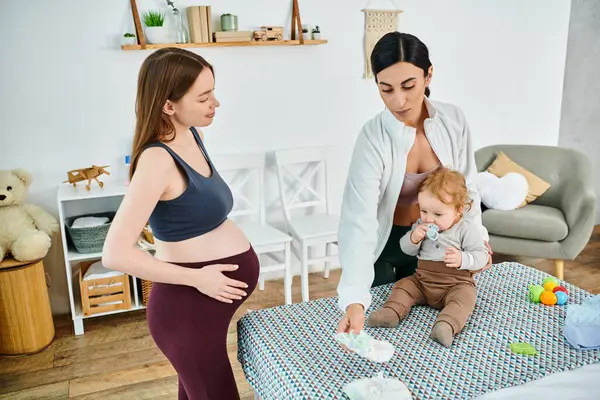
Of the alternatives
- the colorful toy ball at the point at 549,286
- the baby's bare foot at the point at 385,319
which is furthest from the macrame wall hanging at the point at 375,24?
the baby's bare foot at the point at 385,319

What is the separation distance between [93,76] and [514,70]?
9.58ft

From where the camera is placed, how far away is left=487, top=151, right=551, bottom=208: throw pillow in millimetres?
3693

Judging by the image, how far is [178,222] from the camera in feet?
4.94

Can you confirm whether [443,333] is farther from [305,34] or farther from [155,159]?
[305,34]

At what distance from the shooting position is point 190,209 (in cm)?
150

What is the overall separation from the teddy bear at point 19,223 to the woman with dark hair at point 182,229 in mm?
1537

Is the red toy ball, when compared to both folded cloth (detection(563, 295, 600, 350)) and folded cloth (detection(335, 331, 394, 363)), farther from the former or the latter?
folded cloth (detection(335, 331, 394, 363))

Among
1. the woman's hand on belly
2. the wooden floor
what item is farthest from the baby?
the wooden floor

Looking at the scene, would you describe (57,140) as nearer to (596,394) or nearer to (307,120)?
(307,120)

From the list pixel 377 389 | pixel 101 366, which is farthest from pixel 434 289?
pixel 101 366

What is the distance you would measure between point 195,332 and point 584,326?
108cm

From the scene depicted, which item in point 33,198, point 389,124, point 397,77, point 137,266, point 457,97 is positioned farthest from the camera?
point 457,97

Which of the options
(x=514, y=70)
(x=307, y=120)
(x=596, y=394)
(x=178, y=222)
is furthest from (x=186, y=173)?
(x=514, y=70)

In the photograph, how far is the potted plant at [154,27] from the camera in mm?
3162
